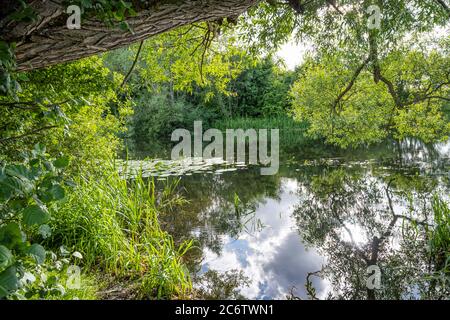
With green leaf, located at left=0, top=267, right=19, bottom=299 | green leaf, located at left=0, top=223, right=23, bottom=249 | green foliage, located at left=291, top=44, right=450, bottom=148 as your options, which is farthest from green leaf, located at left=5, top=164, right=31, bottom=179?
green foliage, located at left=291, top=44, right=450, bottom=148

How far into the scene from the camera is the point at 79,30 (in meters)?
1.64

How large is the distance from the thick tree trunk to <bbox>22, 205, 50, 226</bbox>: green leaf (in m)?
0.89

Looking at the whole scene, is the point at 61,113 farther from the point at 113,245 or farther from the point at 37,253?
the point at 113,245

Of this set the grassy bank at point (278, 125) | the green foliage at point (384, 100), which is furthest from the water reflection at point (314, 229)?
the grassy bank at point (278, 125)

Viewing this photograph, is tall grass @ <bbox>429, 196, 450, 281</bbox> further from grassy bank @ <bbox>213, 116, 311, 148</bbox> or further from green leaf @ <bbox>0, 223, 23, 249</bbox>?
grassy bank @ <bbox>213, 116, 311, 148</bbox>

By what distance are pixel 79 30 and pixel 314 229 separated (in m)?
4.41

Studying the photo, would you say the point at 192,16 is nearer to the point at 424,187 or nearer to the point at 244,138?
the point at 424,187

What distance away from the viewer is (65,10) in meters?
1.49

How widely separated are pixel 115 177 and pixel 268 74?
22425 mm

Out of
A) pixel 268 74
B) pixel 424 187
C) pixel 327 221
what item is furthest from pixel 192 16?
pixel 268 74

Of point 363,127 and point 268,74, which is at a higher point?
point 268,74

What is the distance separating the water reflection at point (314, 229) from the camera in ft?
11.0

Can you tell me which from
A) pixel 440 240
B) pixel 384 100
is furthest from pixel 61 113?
pixel 384 100

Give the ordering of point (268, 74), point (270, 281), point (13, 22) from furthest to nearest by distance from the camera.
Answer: point (268, 74) < point (270, 281) < point (13, 22)
